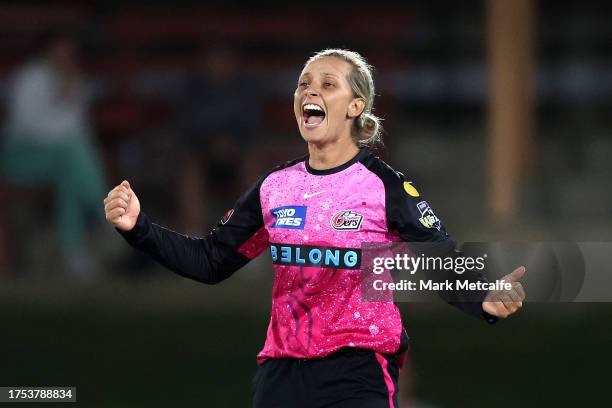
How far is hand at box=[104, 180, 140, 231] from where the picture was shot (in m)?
4.19

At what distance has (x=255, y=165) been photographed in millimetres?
10500

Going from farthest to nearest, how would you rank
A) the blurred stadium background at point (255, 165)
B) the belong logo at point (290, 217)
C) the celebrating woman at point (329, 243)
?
the blurred stadium background at point (255, 165)
the belong logo at point (290, 217)
the celebrating woman at point (329, 243)

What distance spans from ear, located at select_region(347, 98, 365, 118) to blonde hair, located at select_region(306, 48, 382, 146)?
0.02 meters

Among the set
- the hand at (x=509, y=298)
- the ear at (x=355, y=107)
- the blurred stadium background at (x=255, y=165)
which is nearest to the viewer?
the hand at (x=509, y=298)

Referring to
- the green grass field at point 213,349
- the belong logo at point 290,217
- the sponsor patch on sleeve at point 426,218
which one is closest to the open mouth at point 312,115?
the belong logo at point 290,217

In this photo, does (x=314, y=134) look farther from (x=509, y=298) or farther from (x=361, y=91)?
(x=509, y=298)

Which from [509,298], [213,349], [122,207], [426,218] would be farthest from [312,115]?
[213,349]

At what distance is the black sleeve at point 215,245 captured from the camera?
14.3ft

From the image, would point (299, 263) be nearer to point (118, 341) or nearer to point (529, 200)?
point (118, 341)

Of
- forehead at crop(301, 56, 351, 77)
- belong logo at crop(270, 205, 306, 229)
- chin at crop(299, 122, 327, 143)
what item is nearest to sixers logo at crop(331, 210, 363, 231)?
belong logo at crop(270, 205, 306, 229)

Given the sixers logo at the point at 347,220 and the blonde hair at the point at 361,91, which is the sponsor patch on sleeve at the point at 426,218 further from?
the blonde hair at the point at 361,91

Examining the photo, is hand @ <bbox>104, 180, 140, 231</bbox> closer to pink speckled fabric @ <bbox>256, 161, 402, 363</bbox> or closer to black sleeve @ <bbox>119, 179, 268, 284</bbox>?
black sleeve @ <bbox>119, 179, 268, 284</bbox>

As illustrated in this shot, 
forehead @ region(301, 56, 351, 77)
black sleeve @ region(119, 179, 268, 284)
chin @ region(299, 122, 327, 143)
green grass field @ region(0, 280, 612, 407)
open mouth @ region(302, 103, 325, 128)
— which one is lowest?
green grass field @ region(0, 280, 612, 407)

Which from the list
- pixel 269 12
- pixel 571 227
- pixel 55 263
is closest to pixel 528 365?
pixel 571 227
